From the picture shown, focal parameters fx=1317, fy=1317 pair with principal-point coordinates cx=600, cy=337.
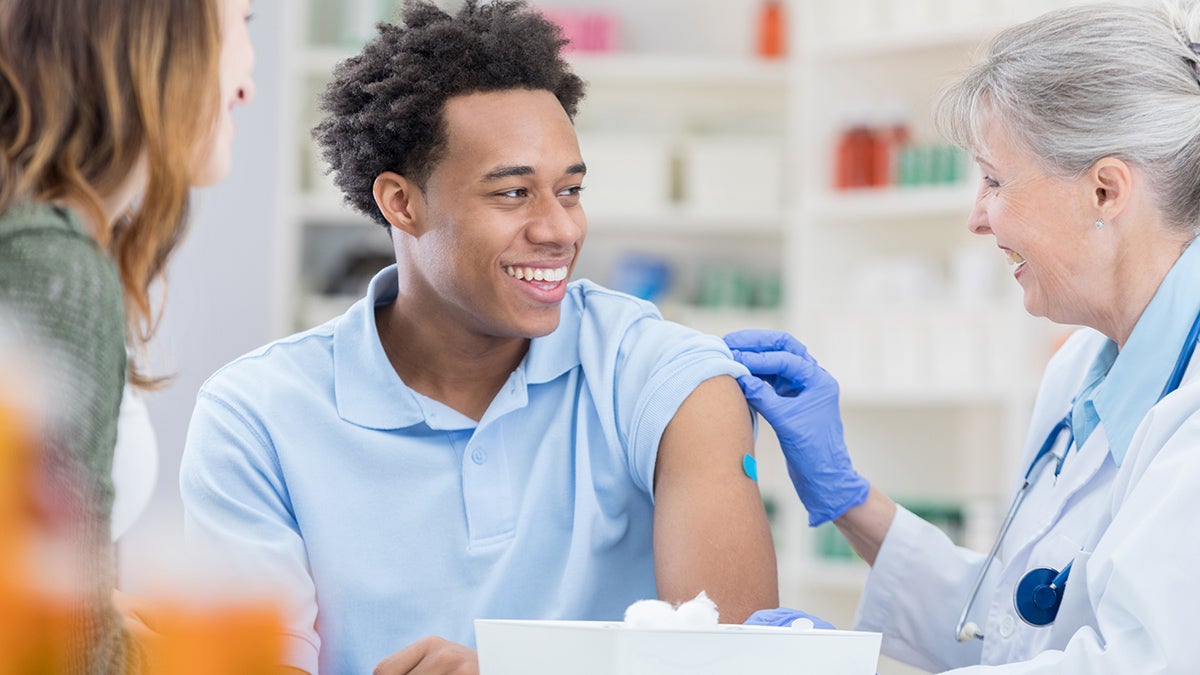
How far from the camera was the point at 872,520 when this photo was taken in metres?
1.63

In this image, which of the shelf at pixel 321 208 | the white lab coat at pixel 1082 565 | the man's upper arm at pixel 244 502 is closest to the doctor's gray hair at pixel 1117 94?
the white lab coat at pixel 1082 565

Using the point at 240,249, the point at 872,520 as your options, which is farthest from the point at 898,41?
the point at 872,520

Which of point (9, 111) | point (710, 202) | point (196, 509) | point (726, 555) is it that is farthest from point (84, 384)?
point (710, 202)

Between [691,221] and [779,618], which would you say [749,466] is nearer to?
[779,618]

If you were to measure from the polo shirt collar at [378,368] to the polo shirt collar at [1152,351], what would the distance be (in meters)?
0.58

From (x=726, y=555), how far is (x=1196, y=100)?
634 mm

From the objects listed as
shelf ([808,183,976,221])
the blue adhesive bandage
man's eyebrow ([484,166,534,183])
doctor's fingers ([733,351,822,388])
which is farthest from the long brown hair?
shelf ([808,183,976,221])

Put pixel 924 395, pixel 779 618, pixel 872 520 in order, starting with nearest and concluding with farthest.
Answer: pixel 779 618, pixel 872 520, pixel 924 395

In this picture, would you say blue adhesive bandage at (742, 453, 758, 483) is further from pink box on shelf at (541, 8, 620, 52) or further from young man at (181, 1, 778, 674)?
pink box on shelf at (541, 8, 620, 52)

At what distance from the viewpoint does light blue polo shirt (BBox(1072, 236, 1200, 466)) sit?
4.21 ft

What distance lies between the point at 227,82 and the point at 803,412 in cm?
77

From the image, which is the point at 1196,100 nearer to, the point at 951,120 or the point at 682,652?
the point at 951,120

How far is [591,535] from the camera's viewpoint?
4.55ft

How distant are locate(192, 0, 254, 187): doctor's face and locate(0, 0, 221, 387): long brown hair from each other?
0.07 metres
